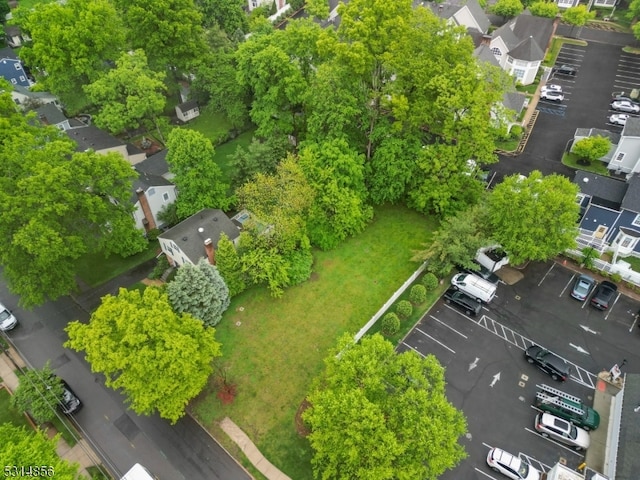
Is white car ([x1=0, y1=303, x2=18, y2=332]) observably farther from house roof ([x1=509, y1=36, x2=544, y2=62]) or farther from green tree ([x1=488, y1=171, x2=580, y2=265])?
house roof ([x1=509, y1=36, x2=544, y2=62])

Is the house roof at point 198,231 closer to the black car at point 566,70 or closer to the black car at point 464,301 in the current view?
the black car at point 464,301

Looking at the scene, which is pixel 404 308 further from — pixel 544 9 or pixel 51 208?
pixel 544 9

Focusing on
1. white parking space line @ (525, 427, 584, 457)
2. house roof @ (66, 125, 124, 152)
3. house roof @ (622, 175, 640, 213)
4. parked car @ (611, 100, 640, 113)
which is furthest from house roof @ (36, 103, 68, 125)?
parked car @ (611, 100, 640, 113)

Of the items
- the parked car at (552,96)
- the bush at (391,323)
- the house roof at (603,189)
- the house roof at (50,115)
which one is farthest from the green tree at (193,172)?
the parked car at (552,96)

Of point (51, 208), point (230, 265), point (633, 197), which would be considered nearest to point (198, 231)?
point (230, 265)

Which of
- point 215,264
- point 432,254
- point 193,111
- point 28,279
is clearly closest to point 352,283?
point 432,254
